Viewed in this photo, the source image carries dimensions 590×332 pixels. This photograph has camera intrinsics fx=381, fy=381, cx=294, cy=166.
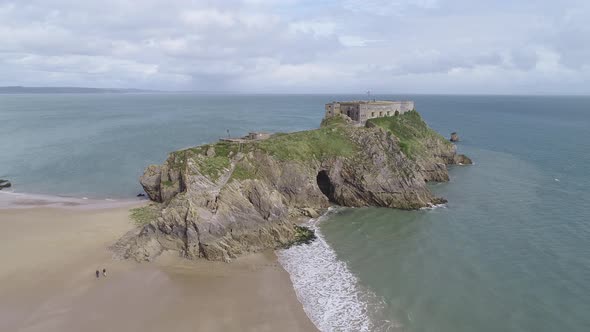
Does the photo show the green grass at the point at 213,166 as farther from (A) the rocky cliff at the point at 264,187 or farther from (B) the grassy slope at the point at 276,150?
(A) the rocky cliff at the point at 264,187

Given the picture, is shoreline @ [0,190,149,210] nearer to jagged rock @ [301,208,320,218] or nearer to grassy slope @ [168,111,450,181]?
grassy slope @ [168,111,450,181]

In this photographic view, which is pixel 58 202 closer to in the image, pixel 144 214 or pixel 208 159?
pixel 144 214

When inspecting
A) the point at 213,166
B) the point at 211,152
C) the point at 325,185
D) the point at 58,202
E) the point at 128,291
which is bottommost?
the point at 128,291

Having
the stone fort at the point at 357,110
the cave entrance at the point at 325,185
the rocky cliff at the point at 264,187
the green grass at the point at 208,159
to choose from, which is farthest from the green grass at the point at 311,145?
the stone fort at the point at 357,110

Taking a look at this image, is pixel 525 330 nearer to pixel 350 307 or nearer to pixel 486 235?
pixel 350 307

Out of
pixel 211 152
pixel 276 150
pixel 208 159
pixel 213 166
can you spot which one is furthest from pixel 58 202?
pixel 276 150

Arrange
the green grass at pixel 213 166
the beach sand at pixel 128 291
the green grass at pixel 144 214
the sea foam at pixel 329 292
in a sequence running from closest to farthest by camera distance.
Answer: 1. the sea foam at pixel 329 292
2. the beach sand at pixel 128 291
3. the green grass at pixel 213 166
4. the green grass at pixel 144 214

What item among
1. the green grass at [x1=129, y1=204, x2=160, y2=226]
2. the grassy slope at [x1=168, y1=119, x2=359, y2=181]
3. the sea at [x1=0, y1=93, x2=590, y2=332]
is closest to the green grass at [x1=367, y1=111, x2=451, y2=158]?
the sea at [x1=0, y1=93, x2=590, y2=332]
